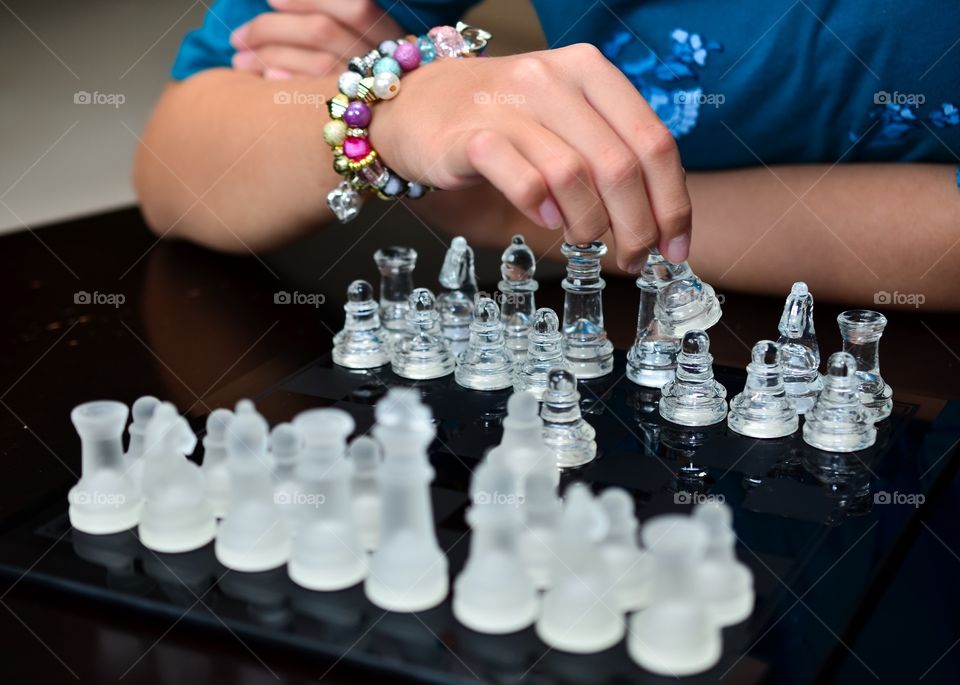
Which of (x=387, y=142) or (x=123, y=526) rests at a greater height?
(x=387, y=142)

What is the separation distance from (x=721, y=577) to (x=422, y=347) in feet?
1.99

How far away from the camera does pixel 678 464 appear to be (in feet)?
3.69

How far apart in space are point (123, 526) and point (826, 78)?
1.13m

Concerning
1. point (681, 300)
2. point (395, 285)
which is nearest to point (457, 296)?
point (395, 285)

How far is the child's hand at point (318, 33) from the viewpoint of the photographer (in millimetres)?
1842

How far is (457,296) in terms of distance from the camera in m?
1.50

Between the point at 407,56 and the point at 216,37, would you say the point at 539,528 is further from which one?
the point at 216,37

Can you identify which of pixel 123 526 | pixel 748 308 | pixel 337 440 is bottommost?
pixel 748 308

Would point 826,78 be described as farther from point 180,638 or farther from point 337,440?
point 180,638

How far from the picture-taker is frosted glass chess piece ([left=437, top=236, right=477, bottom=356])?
57.5 inches

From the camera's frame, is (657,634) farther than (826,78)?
No

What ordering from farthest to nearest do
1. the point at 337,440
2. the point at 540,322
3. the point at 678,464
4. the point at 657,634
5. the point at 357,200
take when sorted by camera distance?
1. the point at 357,200
2. the point at 540,322
3. the point at 678,464
4. the point at 337,440
5. the point at 657,634

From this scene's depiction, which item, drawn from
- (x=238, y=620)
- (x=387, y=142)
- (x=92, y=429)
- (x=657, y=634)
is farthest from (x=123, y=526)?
(x=387, y=142)

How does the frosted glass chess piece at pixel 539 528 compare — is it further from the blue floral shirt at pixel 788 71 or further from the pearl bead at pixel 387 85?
the blue floral shirt at pixel 788 71
